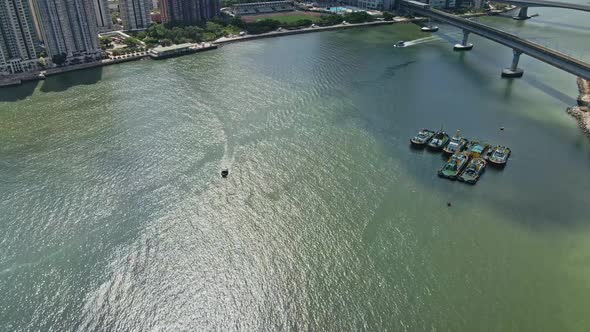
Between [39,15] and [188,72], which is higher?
[39,15]

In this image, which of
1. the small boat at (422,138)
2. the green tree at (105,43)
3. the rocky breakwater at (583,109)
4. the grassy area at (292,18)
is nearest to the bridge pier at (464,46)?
the rocky breakwater at (583,109)

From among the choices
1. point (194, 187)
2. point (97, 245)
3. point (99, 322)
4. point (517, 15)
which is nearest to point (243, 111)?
point (194, 187)

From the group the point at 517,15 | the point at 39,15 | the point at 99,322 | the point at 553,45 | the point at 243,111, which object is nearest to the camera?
the point at 99,322

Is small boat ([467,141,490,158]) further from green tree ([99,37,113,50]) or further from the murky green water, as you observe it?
green tree ([99,37,113,50])

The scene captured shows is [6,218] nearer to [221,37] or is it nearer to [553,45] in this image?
[221,37]

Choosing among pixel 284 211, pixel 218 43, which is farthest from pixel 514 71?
pixel 218 43

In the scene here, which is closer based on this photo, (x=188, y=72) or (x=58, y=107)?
(x=58, y=107)
